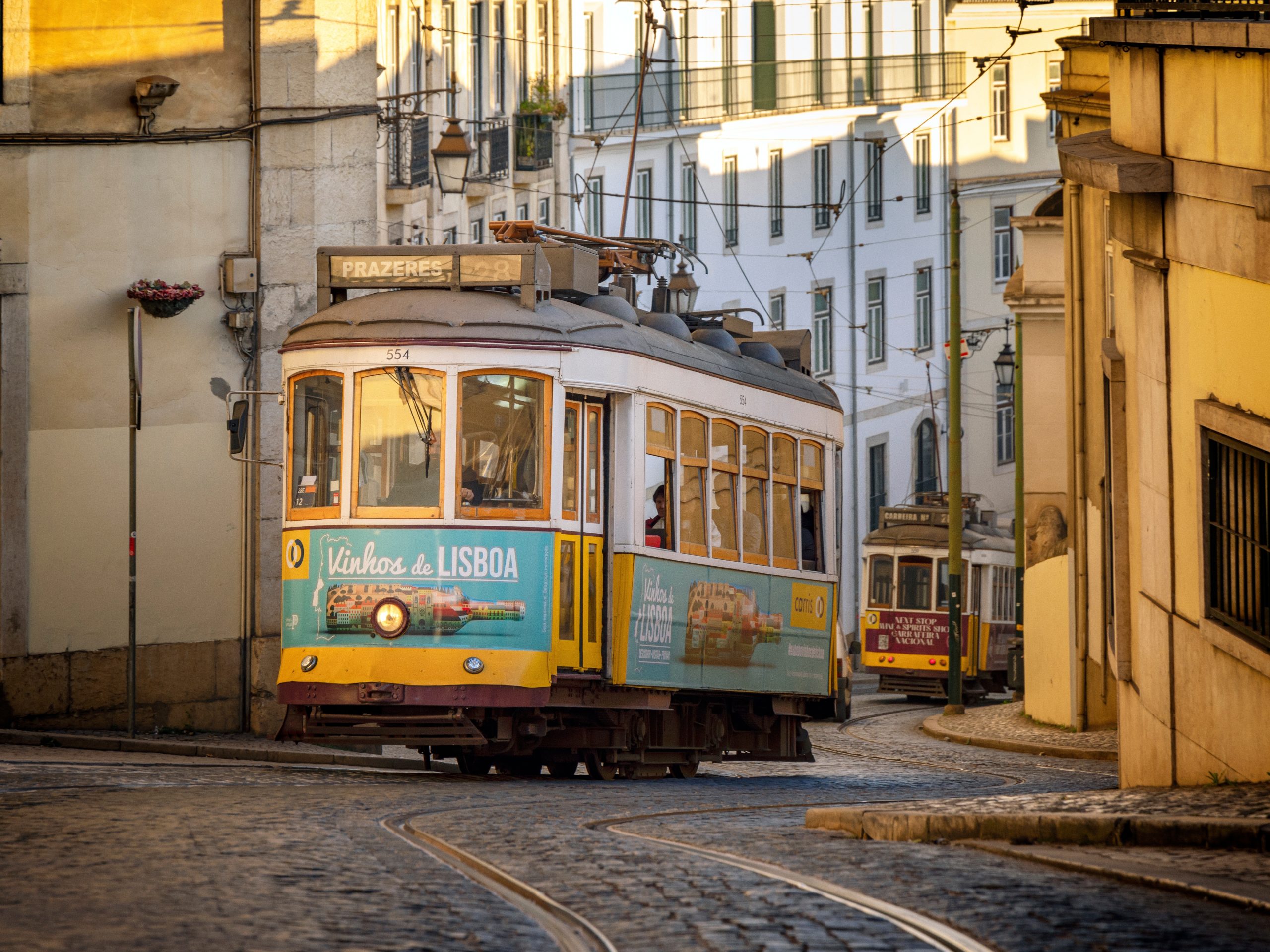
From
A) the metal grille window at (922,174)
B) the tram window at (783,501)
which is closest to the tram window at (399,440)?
the tram window at (783,501)

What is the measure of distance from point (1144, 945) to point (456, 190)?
24.3 metres

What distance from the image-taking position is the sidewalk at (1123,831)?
7.71 metres

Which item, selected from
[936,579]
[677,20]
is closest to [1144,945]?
[936,579]

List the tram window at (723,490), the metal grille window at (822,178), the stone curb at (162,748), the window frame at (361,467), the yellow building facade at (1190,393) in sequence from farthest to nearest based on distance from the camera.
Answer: the metal grille window at (822,178) < the stone curb at (162,748) < the tram window at (723,490) < the window frame at (361,467) < the yellow building facade at (1190,393)

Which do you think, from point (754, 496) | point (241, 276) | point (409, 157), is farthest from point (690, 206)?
point (754, 496)

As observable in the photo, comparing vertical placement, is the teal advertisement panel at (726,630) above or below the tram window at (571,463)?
below

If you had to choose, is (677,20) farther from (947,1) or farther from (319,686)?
(319,686)

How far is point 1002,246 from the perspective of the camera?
50625mm

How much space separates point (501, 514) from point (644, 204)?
116ft

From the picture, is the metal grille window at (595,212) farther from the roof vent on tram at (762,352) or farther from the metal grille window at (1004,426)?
the roof vent on tram at (762,352)

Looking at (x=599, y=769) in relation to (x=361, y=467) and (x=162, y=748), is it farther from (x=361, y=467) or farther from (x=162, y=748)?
(x=162, y=748)

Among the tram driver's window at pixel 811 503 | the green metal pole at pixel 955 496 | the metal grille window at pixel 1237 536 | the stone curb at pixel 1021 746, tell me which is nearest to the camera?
the metal grille window at pixel 1237 536

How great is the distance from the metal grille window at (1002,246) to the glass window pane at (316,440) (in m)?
38.2

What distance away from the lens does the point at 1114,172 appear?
11.5m
